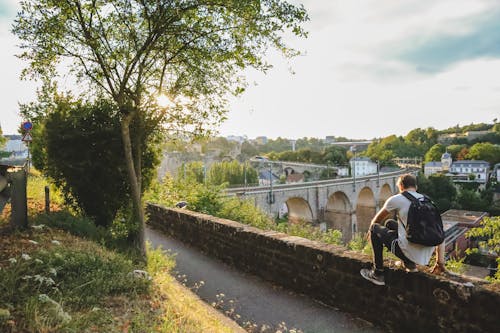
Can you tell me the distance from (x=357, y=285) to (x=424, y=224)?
1019mm

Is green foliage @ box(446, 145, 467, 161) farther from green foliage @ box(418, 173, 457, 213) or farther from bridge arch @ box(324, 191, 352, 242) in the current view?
bridge arch @ box(324, 191, 352, 242)

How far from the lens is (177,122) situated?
16.6 ft

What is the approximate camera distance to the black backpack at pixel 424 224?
2.84m

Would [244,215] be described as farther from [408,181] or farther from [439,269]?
[439,269]

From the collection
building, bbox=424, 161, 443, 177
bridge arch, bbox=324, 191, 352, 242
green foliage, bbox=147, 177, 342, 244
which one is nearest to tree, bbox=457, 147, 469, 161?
building, bbox=424, 161, 443, 177

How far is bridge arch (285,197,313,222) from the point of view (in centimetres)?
3716

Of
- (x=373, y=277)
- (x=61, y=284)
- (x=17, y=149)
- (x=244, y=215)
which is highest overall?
(x=17, y=149)

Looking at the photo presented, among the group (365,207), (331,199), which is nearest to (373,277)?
(331,199)

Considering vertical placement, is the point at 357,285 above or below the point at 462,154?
above

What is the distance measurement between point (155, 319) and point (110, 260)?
1.17 metres

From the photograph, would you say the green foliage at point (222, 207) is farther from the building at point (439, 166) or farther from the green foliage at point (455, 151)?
the green foliage at point (455, 151)

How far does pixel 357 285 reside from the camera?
351cm

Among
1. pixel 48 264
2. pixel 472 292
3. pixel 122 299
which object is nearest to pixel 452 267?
pixel 472 292

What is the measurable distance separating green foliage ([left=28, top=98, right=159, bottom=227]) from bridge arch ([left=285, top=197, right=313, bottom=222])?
103 ft
